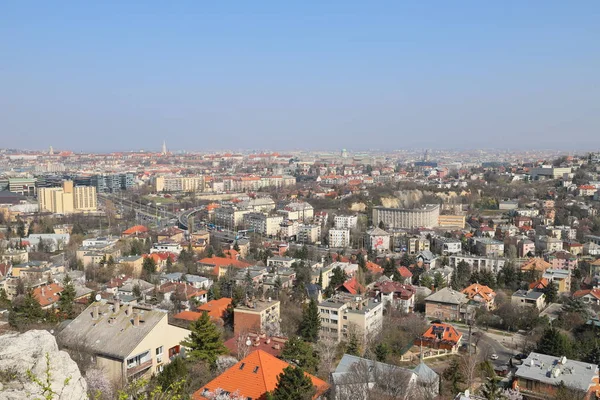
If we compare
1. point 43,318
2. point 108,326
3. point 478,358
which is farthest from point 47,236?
point 478,358

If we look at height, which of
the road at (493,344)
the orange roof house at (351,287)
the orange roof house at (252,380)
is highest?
the orange roof house at (252,380)

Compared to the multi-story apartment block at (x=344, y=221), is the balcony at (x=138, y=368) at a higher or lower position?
higher

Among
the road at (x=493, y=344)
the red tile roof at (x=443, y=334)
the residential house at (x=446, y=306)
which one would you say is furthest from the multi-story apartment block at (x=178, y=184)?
the red tile roof at (x=443, y=334)

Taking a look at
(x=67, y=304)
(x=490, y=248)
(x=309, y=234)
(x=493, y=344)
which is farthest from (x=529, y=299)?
(x=309, y=234)

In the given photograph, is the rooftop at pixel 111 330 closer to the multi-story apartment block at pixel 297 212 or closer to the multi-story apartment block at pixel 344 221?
the multi-story apartment block at pixel 344 221

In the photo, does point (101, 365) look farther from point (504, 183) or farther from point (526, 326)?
point (504, 183)

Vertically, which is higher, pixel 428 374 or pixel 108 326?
pixel 108 326
